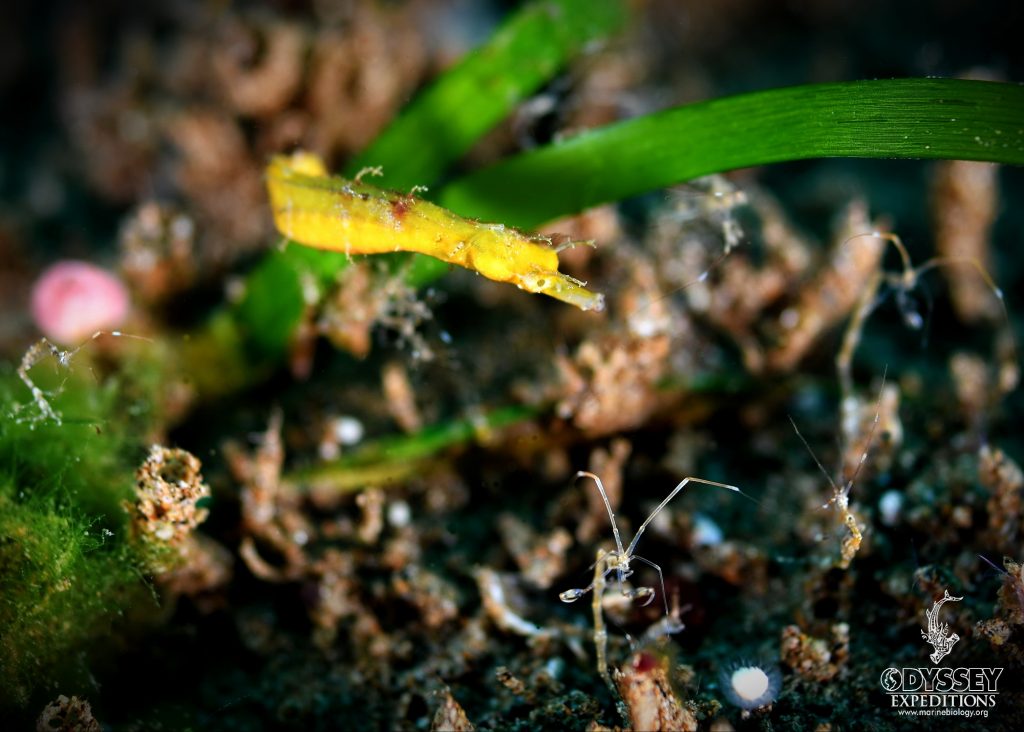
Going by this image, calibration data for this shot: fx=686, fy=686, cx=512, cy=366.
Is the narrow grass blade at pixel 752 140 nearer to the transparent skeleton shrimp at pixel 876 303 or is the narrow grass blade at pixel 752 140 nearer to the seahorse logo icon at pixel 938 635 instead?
the transparent skeleton shrimp at pixel 876 303

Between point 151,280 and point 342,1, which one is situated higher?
point 342,1

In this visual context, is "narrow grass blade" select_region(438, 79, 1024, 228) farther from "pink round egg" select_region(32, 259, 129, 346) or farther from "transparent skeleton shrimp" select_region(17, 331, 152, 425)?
"pink round egg" select_region(32, 259, 129, 346)

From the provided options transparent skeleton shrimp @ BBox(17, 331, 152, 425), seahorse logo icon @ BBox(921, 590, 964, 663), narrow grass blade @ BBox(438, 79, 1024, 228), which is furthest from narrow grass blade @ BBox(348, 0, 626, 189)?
seahorse logo icon @ BBox(921, 590, 964, 663)

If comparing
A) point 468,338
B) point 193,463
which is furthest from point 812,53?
point 193,463

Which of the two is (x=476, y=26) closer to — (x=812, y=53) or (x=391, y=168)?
(x=812, y=53)

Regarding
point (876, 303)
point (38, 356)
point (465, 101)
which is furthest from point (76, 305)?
point (876, 303)

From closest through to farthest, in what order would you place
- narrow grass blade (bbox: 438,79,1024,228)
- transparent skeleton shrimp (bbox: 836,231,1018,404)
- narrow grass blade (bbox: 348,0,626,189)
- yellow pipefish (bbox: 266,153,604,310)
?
yellow pipefish (bbox: 266,153,604,310) < narrow grass blade (bbox: 438,79,1024,228) < transparent skeleton shrimp (bbox: 836,231,1018,404) < narrow grass blade (bbox: 348,0,626,189)
